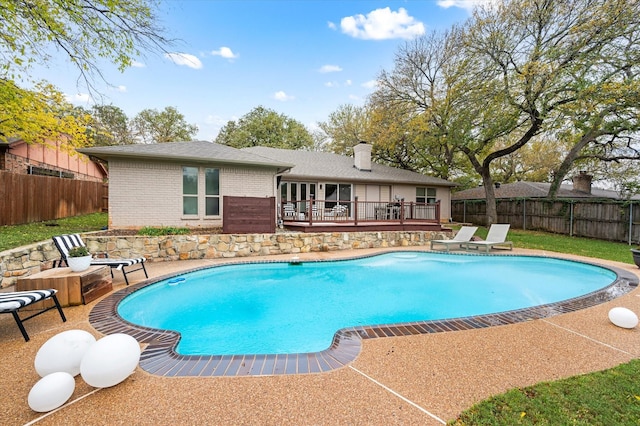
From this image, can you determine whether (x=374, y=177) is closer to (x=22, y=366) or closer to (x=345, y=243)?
(x=345, y=243)

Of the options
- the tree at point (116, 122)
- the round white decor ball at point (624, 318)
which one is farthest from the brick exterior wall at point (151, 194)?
the tree at point (116, 122)

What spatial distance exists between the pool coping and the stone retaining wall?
98.7 inches

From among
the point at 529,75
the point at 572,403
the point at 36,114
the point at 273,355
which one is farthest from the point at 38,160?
the point at 529,75

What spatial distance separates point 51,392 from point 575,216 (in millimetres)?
19264

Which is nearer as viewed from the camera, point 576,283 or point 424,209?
point 576,283

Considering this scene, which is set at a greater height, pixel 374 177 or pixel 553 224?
pixel 374 177

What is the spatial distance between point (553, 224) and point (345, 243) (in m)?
12.5

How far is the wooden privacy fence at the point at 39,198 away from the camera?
28.9 ft

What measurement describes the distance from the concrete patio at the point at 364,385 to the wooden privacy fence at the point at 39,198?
26.9 feet

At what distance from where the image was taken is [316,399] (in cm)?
224

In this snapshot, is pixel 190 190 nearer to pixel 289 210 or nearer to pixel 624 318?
pixel 289 210

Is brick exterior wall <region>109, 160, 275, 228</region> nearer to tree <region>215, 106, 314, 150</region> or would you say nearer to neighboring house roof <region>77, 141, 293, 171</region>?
neighboring house roof <region>77, 141, 293, 171</region>

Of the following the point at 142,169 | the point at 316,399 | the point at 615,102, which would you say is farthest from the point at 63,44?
the point at 615,102

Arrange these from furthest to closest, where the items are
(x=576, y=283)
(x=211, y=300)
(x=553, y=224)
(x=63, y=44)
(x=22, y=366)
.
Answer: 1. (x=553, y=224)
2. (x=576, y=283)
3. (x=63, y=44)
4. (x=211, y=300)
5. (x=22, y=366)
